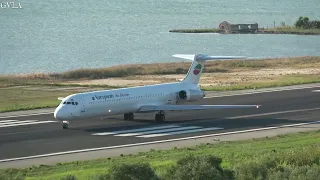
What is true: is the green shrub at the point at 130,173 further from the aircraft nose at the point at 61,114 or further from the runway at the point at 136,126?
the aircraft nose at the point at 61,114

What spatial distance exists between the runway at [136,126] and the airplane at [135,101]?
79cm

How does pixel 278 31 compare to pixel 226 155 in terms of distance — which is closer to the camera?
pixel 226 155

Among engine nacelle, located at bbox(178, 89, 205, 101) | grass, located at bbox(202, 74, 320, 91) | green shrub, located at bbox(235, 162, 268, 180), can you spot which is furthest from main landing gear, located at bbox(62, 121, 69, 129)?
green shrub, located at bbox(235, 162, 268, 180)

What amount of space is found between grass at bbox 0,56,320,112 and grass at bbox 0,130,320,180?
19670 mm

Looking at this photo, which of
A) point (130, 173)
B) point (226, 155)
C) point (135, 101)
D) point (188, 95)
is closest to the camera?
point (130, 173)

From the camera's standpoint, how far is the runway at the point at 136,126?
131 ft

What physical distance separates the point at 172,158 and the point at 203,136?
8.52 meters

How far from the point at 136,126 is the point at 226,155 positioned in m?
12.1

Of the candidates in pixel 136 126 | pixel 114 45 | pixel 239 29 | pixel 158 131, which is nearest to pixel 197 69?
pixel 136 126

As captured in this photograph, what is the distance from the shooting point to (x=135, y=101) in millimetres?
47125

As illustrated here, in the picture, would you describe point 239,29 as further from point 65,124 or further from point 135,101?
point 65,124

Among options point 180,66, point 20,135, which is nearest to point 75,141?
point 20,135

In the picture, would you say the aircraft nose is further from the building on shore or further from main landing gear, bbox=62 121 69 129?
the building on shore

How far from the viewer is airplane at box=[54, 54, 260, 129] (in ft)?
145
